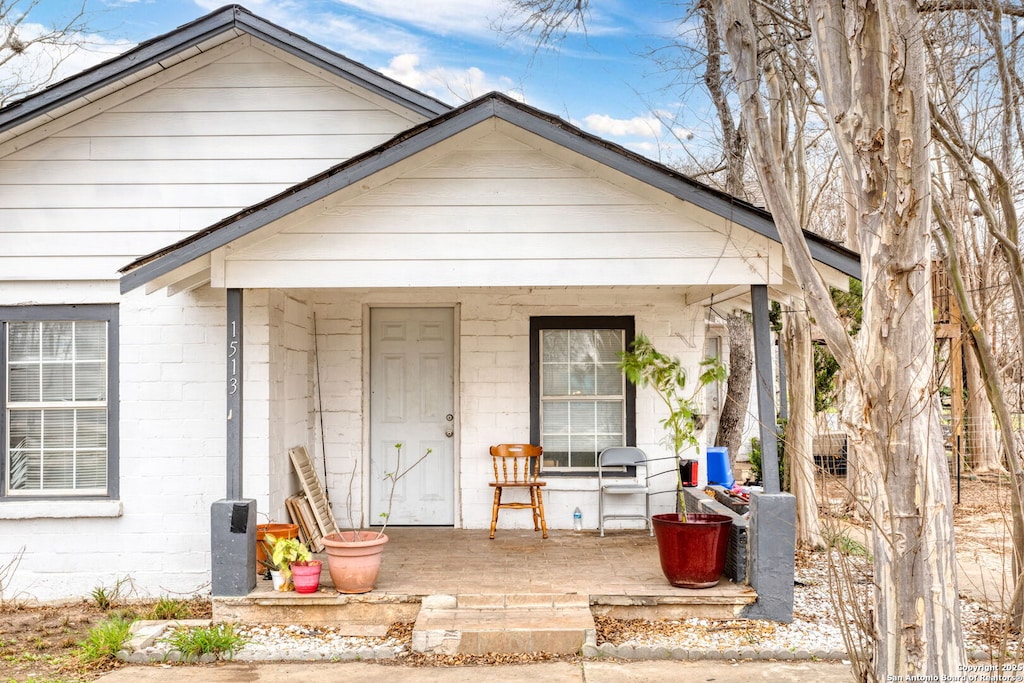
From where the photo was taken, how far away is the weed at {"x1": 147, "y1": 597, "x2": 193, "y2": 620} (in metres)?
6.77

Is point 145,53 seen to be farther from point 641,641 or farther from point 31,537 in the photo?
point 641,641

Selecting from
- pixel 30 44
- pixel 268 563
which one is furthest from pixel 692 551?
pixel 30 44

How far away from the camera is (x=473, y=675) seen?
5.44 m

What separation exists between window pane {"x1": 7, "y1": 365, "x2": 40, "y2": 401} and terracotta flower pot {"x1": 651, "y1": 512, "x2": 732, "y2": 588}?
5.30m

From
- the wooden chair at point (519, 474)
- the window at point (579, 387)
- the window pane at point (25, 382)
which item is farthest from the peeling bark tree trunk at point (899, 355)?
the window pane at point (25, 382)

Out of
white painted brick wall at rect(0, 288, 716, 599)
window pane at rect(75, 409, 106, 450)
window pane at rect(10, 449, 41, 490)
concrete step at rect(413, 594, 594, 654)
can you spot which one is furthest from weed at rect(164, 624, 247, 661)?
window pane at rect(10, 449, 41, 490)

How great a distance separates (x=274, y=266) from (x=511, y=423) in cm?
320

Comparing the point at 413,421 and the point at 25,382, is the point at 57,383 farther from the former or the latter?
the point at 413,421

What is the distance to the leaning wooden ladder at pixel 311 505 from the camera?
7844mm

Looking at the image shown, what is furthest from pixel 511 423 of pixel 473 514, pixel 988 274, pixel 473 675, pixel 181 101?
pixel 988 274

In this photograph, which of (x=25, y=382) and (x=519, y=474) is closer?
(x=25, y=382)

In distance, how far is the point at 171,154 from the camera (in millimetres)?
7723

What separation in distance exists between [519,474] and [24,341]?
4556 millimetres

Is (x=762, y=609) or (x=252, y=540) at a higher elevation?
(x=252, y=540)
